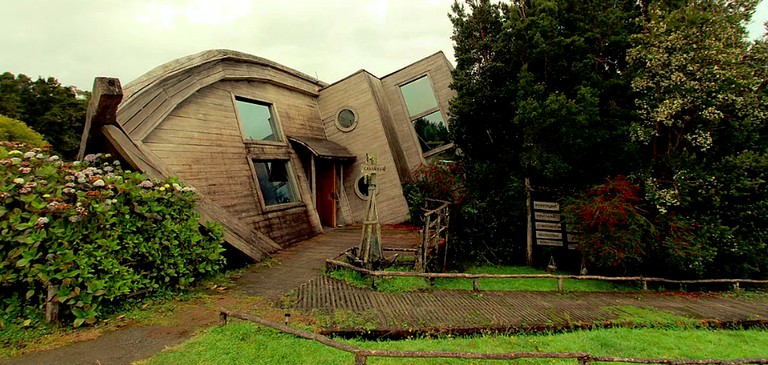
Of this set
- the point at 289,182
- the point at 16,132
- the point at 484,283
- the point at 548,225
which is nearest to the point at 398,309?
the point at 484,283

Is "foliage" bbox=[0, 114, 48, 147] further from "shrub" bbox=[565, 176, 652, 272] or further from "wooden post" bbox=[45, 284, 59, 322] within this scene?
"shrub" bbox=[565, 176, 652, 272]

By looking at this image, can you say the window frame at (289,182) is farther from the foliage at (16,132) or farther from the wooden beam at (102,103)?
the foliage at (16,132)

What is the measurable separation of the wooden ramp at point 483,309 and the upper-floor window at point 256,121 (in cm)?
661

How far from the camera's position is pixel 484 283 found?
9422 mm

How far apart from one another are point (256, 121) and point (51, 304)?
336 inches

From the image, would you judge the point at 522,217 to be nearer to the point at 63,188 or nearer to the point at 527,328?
the point at 527,328

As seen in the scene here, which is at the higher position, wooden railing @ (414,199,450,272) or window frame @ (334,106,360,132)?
window frame @ (334,106,360,132)

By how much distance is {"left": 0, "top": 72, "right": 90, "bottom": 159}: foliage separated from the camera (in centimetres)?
2411

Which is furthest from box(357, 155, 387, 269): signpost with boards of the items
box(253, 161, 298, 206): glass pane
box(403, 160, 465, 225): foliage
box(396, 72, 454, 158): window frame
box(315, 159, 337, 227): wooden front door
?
box(396, 72, 454, 158): window frame

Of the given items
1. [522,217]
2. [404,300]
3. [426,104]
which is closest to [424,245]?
[404,300]

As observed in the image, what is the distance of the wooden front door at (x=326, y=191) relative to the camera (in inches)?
576

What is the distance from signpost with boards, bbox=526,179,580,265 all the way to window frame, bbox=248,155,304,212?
780 centimetres

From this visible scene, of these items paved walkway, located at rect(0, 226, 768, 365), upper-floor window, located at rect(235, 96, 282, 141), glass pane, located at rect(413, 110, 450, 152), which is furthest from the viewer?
glass pane, located at rect(413, 110, 450, 152)

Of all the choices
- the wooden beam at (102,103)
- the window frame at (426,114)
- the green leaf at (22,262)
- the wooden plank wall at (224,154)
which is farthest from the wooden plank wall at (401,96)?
the green leaf at (22,262)
